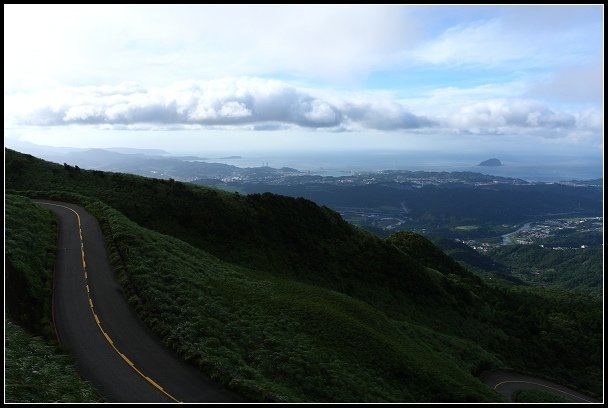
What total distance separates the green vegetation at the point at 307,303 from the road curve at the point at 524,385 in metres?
1.69

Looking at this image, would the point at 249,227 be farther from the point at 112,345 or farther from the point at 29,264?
the point at 112,345

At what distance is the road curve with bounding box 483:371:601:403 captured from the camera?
115 feet

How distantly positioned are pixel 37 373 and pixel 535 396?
36.8 meters

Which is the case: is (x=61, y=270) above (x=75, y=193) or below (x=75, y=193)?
below

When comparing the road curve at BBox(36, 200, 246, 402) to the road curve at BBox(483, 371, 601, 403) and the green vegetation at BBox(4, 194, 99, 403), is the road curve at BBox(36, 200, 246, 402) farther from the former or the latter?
the road curve at BBox(483, 371, 601, 403)

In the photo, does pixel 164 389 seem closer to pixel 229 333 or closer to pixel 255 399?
pixel 255 399

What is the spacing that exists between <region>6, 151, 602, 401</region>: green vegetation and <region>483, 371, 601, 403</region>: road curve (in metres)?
1.69

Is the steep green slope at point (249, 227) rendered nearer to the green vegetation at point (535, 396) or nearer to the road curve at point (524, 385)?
the road curve at point (524, 385)

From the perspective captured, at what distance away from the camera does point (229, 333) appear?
20641 millimetres

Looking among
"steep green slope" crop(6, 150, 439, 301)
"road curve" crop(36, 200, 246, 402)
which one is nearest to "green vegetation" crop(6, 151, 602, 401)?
"steep green slope" crop(6, 150, 439, 301)

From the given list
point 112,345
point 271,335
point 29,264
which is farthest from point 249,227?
point 112,345

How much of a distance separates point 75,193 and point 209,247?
1828cm

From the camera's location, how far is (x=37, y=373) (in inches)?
549

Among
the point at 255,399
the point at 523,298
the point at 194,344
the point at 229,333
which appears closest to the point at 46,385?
the point at 194,344
